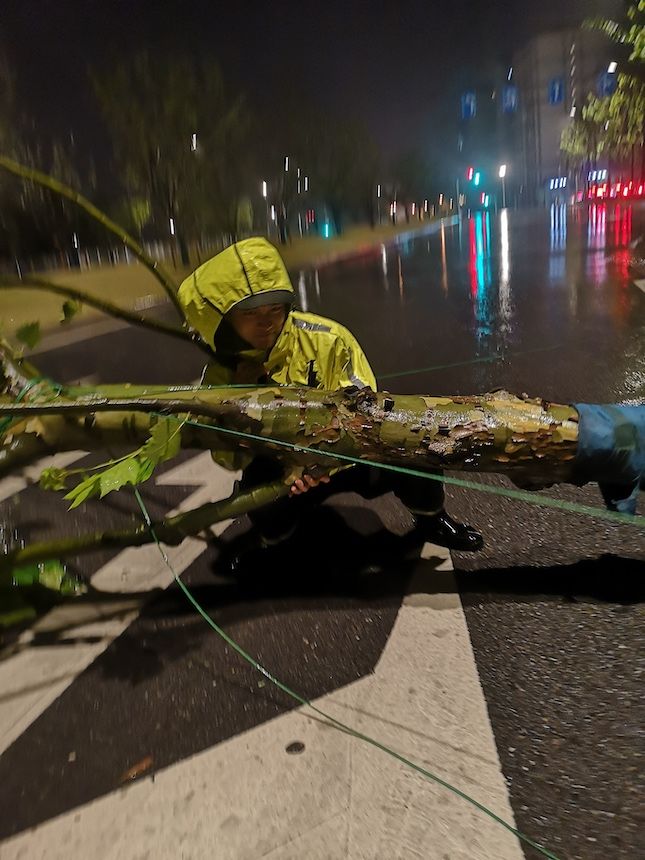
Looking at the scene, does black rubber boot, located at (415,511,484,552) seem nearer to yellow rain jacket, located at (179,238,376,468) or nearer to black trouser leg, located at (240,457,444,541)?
black trouser leg, located at (240,457,444,541)

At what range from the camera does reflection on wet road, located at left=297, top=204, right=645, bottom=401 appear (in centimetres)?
524

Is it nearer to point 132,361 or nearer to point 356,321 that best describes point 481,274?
A: point 356,321

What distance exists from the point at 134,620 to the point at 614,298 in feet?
25.5

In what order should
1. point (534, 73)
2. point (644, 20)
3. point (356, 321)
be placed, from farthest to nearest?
point (534, 73)
point (644, 20)
point (356, 321)

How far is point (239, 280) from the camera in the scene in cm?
237

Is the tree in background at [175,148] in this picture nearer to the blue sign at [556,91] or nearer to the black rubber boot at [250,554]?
the black rubber boot at [250,554]

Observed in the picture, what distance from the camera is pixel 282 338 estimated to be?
2656mm

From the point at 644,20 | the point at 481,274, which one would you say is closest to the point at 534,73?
the point at 644,20

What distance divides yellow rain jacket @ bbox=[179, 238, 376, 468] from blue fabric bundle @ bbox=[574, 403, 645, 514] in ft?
3.04

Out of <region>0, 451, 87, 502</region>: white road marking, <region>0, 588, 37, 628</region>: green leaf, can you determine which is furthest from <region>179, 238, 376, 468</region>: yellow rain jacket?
Answer: <region>0, 451, 87, 502</region>: white road marking

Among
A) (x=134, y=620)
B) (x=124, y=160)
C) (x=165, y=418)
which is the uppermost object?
(x=124, y=160)

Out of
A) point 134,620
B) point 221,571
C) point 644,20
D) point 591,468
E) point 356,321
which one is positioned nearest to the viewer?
point 591,468

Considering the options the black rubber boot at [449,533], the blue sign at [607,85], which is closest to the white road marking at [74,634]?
the black rubber boot at [449,533]

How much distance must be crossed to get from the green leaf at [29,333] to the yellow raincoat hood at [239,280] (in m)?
0.69
